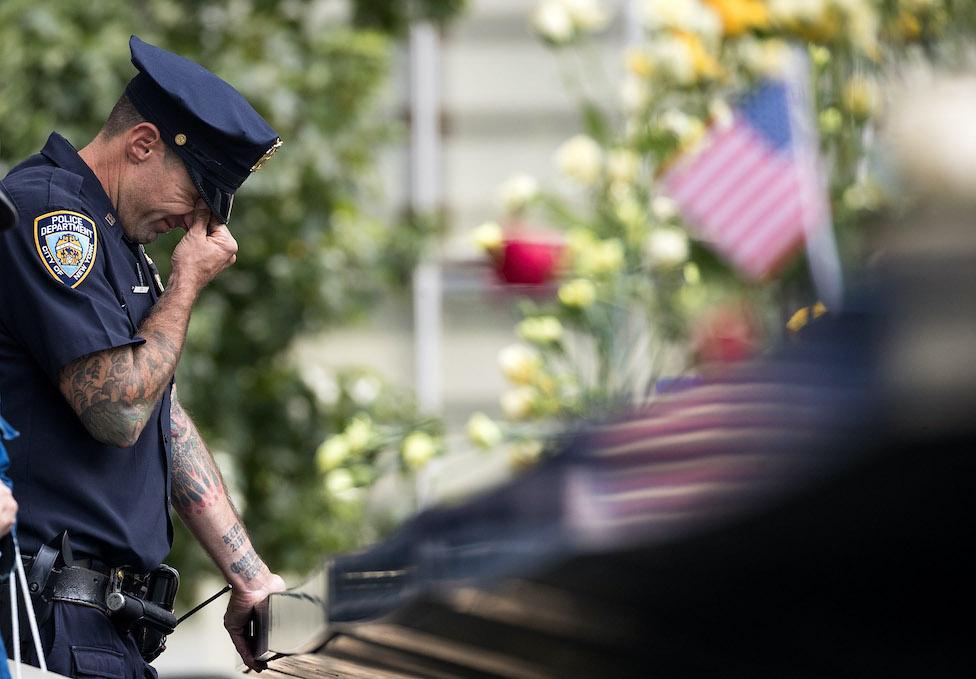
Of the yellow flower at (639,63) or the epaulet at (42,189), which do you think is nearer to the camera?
the epaulet at (42,189)

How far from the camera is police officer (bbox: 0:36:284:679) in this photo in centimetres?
196

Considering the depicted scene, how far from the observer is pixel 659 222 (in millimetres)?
4457

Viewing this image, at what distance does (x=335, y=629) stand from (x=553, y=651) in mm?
614

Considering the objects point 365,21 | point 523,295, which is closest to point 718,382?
point 523,295

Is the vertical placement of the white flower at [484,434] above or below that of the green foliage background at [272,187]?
below

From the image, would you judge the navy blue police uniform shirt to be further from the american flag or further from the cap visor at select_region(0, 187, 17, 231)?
the american flag

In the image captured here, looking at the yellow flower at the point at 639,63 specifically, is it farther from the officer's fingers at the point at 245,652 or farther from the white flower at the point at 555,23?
the officer's fingers at the point at 245,652

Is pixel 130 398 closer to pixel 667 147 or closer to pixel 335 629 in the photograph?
pixel 335 629

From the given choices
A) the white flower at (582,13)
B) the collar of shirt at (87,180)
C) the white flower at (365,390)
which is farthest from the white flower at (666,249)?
the collar of shirt at (87,180)

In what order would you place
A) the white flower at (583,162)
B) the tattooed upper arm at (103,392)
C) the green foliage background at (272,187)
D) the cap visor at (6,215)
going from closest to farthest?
the cap visor at (6,215) → the tattooed upper arm at (103,392) → the white flower at (583,162) → the green foliage background at (272,187)

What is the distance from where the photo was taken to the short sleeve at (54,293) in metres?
1.95

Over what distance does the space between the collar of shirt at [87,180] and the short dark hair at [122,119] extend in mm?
59

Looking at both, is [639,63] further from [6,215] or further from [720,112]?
[6,215]

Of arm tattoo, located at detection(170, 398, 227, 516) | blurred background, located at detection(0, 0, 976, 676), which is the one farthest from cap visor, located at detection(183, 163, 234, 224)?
blurred background, located at detection(0, 0, 976, 676)
